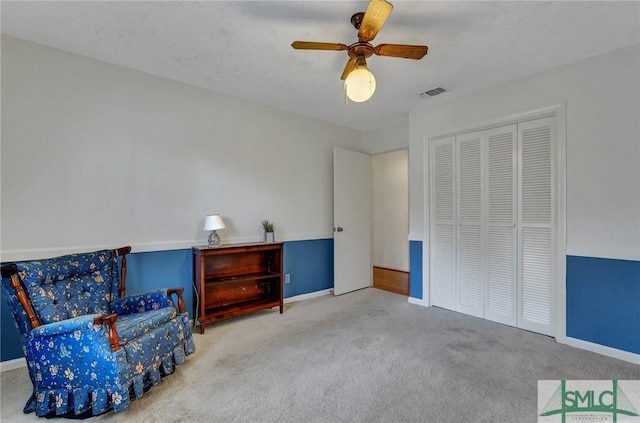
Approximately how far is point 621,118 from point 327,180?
9.94 feet

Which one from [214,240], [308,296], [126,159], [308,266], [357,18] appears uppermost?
[357,18]

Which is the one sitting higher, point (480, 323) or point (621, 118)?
point (621, 118)

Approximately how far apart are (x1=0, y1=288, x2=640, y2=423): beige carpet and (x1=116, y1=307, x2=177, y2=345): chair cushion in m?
0.39

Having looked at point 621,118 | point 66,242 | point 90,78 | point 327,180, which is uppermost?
point 90,78

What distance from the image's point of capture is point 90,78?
2553mm

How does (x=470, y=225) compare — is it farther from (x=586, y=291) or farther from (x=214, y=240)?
(x=214, y=240)

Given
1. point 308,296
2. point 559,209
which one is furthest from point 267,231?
point 559,209

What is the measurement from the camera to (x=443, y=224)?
354cm

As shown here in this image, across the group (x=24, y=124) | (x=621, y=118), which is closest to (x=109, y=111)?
(x=24, y=124)

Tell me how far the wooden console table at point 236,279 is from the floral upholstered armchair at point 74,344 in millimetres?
841

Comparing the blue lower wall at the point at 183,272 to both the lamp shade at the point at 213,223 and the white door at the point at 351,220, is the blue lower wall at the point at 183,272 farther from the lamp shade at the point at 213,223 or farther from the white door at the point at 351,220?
the lamp shade at the point at 213,223

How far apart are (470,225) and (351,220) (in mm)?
1619

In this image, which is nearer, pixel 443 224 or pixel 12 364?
pixel 12 364

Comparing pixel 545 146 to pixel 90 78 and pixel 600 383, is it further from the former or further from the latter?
pixel 90 78
